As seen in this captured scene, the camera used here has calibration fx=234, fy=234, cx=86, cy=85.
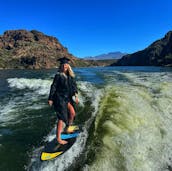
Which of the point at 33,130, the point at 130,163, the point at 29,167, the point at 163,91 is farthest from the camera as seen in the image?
the point at 163,91

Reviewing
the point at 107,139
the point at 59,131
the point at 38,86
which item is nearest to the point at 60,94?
the point at 59,131

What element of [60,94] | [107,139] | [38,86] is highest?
[60,94]

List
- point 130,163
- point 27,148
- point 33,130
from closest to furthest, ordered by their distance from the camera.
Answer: point 130,163 < point 27,148 < point 33,130

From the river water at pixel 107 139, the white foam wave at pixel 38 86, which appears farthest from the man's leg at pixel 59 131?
the white foam wave at pixel 38 86

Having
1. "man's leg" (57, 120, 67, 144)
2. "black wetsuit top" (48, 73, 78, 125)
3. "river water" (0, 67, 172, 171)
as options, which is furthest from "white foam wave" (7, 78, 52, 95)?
"man's leg" (57, 120, 67, 144)

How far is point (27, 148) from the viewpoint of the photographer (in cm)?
904

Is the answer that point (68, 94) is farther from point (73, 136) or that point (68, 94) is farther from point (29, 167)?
point (29, 167)

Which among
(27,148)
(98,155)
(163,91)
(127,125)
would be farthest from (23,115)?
(163,91)

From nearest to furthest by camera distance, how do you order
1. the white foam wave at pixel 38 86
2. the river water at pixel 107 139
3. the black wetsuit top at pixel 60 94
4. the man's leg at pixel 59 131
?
the river water at pixel 107 139
the man's leg at pixel 59 131
the black wetsuit top at pixel 60 94
the white foam wave at pixel 38 86

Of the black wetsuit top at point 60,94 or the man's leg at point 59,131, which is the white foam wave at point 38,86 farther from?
the man's leg at point 59,131

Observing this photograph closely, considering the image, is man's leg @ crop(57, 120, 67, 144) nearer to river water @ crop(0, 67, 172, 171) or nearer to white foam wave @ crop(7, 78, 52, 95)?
river water @ crop(0, 67, 172, 171)

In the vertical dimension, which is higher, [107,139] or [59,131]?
[59,131]

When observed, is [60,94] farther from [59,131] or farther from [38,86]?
[38,86]

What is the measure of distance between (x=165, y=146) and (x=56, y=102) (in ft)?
13.6
